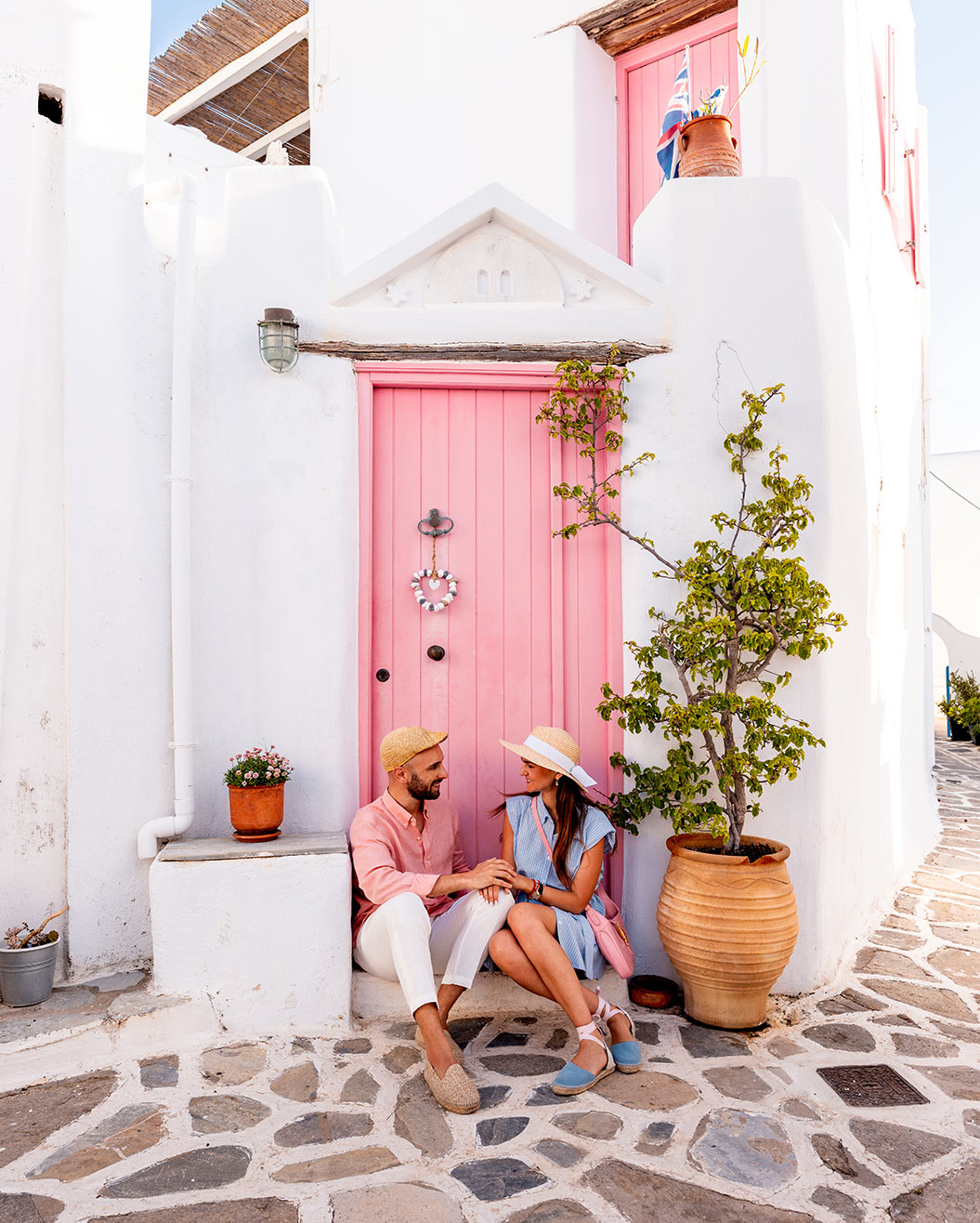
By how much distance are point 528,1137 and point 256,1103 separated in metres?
0.97

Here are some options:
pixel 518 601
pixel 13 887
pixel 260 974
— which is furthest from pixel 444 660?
pixel 13 887

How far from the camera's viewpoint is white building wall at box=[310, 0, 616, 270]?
256 inches

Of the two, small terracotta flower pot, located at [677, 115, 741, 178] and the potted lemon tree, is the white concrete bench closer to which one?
the potted lemon tree

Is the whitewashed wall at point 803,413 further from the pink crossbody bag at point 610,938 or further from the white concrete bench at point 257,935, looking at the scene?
the white concrete bench at point 257,935

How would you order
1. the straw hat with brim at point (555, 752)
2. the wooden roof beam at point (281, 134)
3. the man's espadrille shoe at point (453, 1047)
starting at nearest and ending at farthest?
1. the man's espadrille shoe at point (453, 1047)
2. the straw hat with brim at point (555, 752)
3. the wooden roof beam at point (281, 134)

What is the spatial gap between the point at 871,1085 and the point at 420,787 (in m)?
2.03

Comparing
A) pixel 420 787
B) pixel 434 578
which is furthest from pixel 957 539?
pixel 420 787

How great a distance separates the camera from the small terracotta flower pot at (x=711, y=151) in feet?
15.1

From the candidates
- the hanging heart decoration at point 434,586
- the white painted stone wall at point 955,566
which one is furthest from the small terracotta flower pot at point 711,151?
the white painted stone wall at point 955,566

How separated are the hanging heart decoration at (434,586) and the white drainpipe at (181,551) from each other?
105 centimetres

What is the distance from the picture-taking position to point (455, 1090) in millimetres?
3205

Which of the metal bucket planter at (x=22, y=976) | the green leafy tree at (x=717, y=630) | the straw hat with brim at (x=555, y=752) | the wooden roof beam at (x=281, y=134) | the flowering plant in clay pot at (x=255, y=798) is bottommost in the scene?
the metal bucket planter at (x=22, y=976)

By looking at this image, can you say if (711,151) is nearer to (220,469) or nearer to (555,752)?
(220,469)

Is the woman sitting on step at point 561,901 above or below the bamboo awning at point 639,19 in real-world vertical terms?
below
